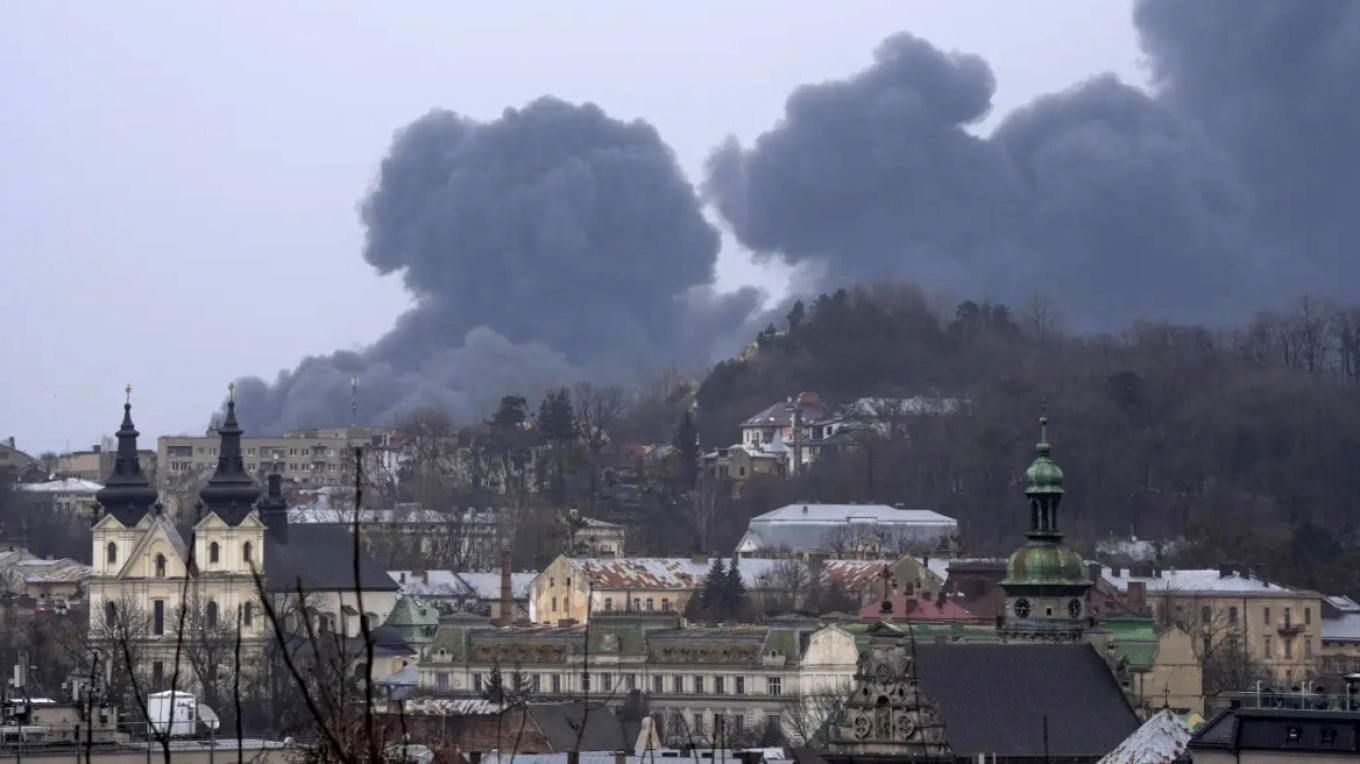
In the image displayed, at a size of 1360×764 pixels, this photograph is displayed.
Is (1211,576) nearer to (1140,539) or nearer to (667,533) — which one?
(1140,539)

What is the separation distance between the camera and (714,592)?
10456 centimetres

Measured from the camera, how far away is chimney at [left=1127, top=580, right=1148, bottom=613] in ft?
305

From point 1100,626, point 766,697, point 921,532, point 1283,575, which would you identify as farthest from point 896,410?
point 1100,626

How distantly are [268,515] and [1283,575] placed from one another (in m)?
28.1

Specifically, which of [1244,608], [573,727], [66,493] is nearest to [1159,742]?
[573,727]

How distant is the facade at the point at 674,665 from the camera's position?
8288 centimetres

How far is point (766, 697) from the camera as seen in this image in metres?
83.6

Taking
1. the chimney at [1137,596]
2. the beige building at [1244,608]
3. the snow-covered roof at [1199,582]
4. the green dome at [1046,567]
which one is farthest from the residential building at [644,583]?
the green dome at [1046,567]

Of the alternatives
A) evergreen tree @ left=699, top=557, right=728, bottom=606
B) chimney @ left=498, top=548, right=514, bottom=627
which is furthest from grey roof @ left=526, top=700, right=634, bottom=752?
evergreen tree @ left=699, top=557, right=728, bottom=606

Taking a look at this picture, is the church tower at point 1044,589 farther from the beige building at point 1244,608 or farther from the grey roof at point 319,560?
the grey roof at point 319,560

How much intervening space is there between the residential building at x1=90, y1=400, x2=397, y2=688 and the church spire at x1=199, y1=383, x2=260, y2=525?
3cm

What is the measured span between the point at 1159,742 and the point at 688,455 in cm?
9808

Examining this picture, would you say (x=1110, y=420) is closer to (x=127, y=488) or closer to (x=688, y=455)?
(x=688, y=455)

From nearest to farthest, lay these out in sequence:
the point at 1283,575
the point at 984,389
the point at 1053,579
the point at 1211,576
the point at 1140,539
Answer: the point at 1053,579
the point at 1211,576
the point at 1283,575
the point at 1140,539
the point at 984,389
